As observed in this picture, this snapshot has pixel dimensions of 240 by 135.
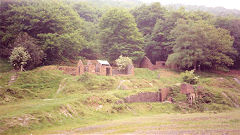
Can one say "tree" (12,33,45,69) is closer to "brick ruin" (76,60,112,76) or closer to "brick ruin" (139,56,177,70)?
"brick ruin" (76,60,112,76)

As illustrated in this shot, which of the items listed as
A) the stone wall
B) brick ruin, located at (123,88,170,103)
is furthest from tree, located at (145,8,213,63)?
the stone wall

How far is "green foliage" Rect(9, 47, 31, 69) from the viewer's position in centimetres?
3534

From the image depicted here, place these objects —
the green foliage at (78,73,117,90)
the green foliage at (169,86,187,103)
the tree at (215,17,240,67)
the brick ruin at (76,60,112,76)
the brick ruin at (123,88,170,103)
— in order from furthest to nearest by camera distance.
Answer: the tree at (215,17,240,67) → the brick ruin at (76,60,112,76) → the green foliage at (78,73,117,90) → the green foliage at (169,86,187,103) → the brick ruin at (123,88,170,103)

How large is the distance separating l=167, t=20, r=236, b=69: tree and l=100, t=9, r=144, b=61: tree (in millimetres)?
7215

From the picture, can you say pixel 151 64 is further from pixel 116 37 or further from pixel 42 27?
pixel 42 27

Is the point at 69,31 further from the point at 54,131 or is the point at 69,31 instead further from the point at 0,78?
the point at 54,131

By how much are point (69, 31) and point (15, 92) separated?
23.4 metres

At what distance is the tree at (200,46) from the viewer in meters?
44.2

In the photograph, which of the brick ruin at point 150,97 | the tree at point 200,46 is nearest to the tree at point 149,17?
the tree at point 200,46

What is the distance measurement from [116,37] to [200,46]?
14664 mm

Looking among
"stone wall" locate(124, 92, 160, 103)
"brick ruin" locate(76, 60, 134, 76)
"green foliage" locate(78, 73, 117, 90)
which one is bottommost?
"stone wall" locate(124, 92, 160, 103)

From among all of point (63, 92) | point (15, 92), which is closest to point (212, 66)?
point (63, 92)

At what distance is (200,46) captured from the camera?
44.4 meters

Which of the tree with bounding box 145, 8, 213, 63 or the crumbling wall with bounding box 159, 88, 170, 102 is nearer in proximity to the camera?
the crumbling wall with bounding box 159, 88, 170, 102
